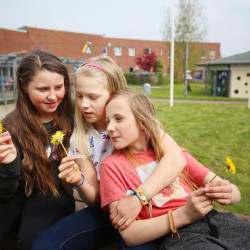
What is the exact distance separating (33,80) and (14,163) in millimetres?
650

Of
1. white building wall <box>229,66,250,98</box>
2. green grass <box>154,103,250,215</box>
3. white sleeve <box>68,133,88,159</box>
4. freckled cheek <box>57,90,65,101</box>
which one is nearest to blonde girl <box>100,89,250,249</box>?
white sleeve <box>68,133,88,159</box>

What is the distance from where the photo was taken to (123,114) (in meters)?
1.68

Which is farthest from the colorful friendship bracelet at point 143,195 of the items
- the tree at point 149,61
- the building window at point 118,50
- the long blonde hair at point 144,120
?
the building window at point 118,50

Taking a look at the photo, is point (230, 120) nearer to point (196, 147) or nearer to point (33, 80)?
point (196, 147)

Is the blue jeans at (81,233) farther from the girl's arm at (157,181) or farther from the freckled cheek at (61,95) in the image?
the freckled cheek at (61,95)

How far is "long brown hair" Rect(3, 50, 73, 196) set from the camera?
6.68ft

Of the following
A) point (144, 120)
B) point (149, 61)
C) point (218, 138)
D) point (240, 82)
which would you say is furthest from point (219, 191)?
point (149, 61)

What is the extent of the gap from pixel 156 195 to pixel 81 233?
23.5 inches

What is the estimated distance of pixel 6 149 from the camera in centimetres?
162

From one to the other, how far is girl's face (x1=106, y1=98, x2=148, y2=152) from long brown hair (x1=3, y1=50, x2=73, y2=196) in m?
0.57

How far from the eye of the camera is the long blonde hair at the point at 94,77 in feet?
6.17

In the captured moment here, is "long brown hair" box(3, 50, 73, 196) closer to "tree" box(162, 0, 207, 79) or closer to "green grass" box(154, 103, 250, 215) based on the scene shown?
"green grass" box(154, 103, 250, 215)

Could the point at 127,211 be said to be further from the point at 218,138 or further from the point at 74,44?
the point at 74,44

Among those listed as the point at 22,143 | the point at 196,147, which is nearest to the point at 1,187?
the point at 22,143
